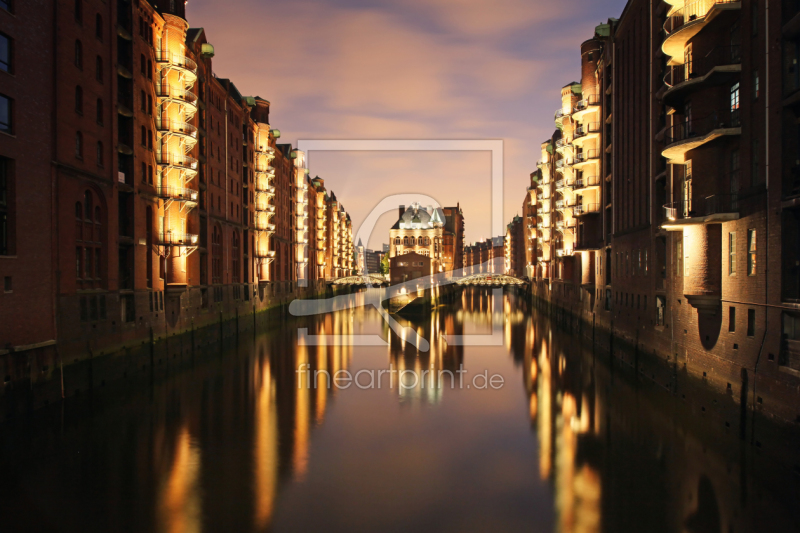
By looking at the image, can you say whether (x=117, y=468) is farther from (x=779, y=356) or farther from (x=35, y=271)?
(x=779, y=356)

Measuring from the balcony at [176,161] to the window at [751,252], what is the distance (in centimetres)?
3149

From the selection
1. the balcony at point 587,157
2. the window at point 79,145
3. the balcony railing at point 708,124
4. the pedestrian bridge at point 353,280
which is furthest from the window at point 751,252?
the pedestrian bridge at point 353,280

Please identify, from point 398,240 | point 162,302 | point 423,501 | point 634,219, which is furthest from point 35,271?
point 398,240

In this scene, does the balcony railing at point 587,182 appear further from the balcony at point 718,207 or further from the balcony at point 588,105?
the balcony at point 718,207

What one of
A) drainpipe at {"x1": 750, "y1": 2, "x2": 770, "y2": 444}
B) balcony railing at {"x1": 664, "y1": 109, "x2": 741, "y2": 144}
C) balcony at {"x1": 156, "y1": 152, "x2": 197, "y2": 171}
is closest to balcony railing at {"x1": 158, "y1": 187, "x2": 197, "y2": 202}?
balcony at {"x1": 156, "y1": 152, "x2": 197, "y2": 171}

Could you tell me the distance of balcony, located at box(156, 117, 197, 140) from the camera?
120ft

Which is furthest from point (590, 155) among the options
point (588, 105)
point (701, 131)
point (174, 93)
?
point (174, 93)

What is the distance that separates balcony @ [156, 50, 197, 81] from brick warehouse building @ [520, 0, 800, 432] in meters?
27.1

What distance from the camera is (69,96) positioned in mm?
25578

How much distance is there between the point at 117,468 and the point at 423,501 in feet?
29.5

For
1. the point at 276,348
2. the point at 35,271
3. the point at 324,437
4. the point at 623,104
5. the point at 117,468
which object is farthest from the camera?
the point at 276,348

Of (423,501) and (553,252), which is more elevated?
(553,252)

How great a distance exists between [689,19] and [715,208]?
7.25 meters

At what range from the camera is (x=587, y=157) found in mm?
47969
